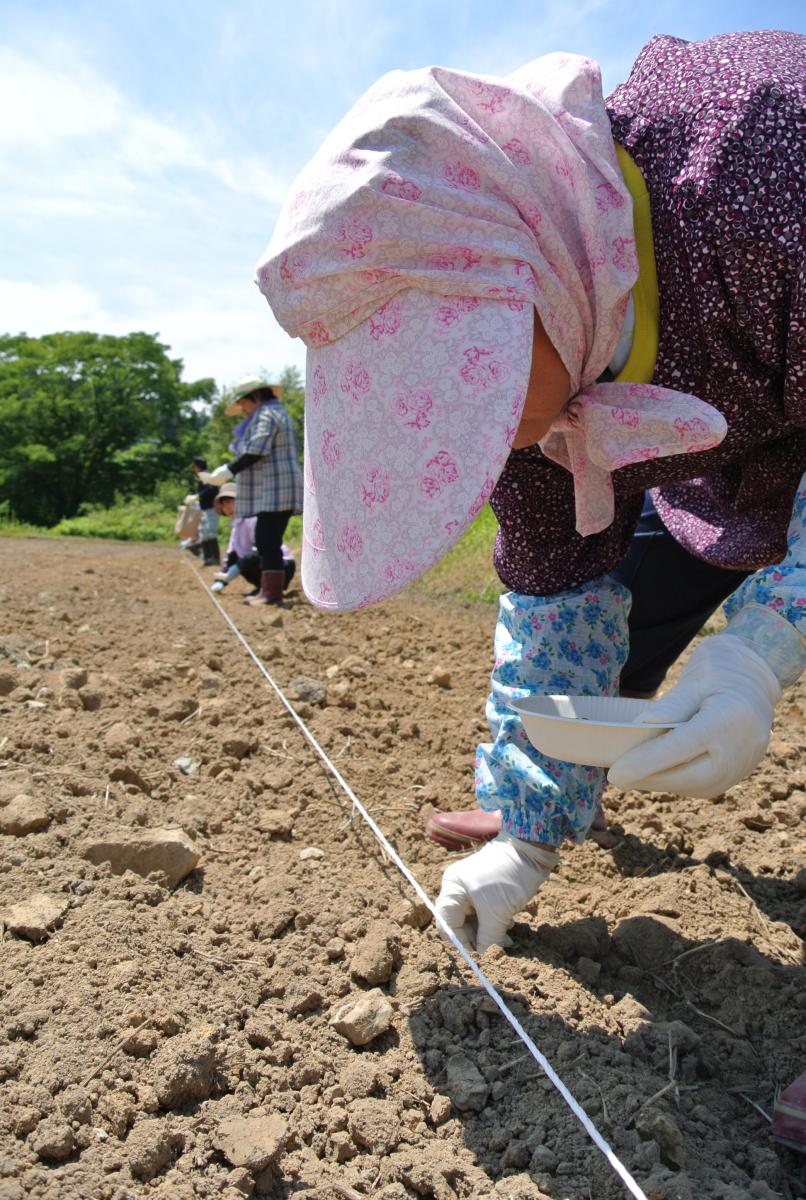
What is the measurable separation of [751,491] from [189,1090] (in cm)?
120

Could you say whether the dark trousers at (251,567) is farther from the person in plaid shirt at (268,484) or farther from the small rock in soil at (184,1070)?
the small rock in soil at (184,1070)

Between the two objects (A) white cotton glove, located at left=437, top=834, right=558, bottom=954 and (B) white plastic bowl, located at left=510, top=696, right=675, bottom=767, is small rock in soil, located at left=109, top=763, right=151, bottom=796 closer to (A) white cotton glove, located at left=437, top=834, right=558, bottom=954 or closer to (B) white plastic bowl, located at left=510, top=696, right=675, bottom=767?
A: (A) white cotton glove, located at left=437, top=834, right=558, bottom=954

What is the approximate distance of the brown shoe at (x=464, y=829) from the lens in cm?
204

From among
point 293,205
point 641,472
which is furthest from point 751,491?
point 293,205

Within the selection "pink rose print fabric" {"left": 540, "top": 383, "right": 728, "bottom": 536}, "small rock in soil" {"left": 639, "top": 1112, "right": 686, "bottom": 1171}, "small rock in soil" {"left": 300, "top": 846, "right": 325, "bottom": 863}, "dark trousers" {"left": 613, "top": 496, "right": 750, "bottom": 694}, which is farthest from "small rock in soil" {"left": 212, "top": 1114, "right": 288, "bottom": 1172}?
"dark trousers" {"left": 613, "top": 496, "right": 750, "bottom": 694}

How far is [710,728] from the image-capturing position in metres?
1.19

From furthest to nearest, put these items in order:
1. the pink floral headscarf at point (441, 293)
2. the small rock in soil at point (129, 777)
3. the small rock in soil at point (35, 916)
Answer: the small rock in soil at point (129, 777), the small rock in soil at point (35, 916), the pink floral headscarf at point (441, 293)

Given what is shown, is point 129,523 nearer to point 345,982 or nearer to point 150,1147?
point 345,982

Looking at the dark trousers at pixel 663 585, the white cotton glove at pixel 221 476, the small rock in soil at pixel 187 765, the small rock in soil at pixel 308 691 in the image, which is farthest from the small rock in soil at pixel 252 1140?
the white cotton glove at pixel 221 476

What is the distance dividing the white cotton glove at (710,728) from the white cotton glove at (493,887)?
0.42m

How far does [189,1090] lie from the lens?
4.15ft

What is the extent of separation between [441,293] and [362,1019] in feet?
3.34

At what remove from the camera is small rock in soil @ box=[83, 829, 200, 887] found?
71.7 inches

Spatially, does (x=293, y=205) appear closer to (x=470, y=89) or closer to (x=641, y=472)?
(x=470, y=89)
